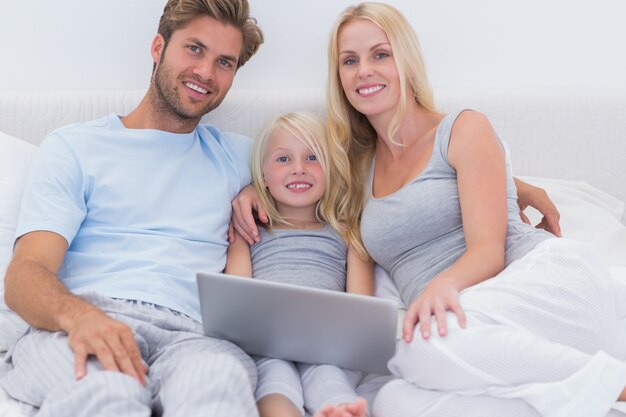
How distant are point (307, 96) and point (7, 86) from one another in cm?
87

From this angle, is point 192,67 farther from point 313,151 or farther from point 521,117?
point 521,117

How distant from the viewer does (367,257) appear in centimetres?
163

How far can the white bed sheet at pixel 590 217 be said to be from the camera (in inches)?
65.7

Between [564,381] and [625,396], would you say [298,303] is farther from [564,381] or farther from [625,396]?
[625,396]

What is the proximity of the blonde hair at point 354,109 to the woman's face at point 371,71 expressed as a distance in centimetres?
2

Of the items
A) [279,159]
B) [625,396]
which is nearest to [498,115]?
[279,159]

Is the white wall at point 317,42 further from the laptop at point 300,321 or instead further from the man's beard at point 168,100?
the laptop at point 300,321

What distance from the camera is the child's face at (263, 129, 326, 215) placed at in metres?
1.67

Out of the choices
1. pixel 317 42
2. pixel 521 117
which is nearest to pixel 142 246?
pixel 317 42

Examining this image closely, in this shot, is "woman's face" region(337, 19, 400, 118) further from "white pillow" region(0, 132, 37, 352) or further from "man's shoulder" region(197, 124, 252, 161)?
"white pillow" region(0, 132, 37, 352)

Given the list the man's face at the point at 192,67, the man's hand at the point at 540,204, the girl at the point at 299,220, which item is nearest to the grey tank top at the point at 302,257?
the girl at the point at 299,220

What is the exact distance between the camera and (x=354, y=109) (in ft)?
5.72

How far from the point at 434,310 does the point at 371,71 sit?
0.61m

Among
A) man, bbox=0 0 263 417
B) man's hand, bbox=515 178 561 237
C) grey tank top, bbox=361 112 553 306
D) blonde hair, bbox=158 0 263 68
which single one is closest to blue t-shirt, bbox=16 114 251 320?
man, bbox=0 0 263 417
